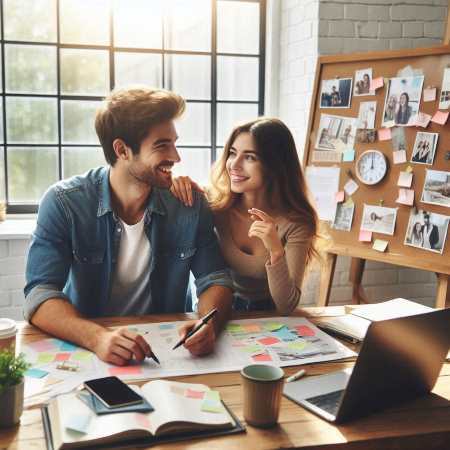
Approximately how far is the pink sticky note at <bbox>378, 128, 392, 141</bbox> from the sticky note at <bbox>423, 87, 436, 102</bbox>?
0.21 m

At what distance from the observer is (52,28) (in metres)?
3.05

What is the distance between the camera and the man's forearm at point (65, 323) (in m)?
1.35

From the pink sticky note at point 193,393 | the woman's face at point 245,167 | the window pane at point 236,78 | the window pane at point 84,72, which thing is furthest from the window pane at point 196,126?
the pink sticky note at point 193,393

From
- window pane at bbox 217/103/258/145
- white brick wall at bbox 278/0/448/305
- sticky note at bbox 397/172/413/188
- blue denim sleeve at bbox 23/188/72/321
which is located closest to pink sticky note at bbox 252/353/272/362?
blue denim sleeve at bbox 23/188/72/321

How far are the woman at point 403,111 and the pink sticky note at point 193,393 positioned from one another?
188 cm

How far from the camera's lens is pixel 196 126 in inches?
132

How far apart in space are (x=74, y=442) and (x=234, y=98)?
2719mm

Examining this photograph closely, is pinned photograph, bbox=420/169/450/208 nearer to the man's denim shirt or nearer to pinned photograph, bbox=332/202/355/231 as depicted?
pinned photograph, bbox=332/202/355/231

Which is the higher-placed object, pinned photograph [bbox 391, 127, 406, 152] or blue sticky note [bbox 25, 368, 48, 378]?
pinned photograph [bbox 391, 127, 406, 152]

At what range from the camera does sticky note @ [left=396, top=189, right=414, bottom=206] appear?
254 centimetres

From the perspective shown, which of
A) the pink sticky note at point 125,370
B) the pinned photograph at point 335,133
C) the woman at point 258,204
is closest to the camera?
the pink sticky note at point 125,370

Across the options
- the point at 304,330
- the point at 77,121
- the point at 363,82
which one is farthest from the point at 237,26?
the point at 304,330

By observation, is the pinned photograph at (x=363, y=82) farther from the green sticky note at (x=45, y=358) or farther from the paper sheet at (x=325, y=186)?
the green sticky note at (x=45, y=358)

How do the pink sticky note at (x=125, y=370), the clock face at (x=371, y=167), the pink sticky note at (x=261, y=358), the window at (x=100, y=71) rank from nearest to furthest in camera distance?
the pink sticky note at (x=125, y=370), the pink sticky note at (x=261, y=358), the clock face at (x=371, y=167), the window at (x=100, y=71)
